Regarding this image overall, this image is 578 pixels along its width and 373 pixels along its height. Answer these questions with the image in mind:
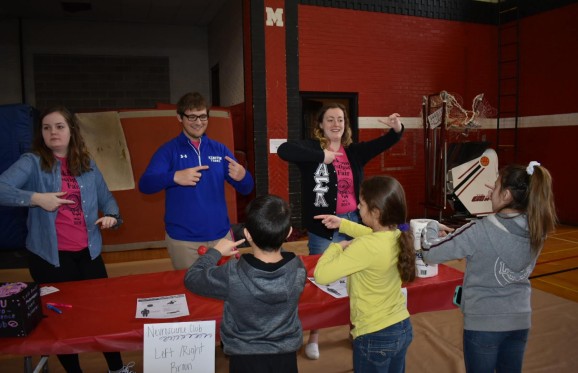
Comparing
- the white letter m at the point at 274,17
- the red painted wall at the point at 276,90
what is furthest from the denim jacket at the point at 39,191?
the white letter m at the point at 274,17

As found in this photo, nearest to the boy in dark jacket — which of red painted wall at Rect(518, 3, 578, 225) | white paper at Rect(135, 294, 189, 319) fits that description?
white paper at Rect(135, 294, 189, 319)

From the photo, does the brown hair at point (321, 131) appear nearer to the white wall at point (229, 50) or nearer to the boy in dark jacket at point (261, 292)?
the boy in dark jacket at point (261, 292)

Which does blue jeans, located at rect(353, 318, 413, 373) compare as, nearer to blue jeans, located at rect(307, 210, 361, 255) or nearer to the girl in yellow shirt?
the girl in yellow shirt

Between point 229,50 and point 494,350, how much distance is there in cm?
788

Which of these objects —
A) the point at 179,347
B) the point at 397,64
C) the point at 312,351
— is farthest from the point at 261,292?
the point at 397,64

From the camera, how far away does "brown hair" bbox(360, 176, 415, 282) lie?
171 cm

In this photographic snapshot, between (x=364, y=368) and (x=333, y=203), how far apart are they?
4.19 ft

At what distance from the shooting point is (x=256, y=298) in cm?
146

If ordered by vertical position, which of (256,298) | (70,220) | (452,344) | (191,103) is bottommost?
(452,344)

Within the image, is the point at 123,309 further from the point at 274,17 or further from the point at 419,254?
the point at 274,17

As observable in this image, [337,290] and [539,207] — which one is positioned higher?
[539,207]

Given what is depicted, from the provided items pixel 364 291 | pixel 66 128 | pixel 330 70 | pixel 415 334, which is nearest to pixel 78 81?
pixel 330 70

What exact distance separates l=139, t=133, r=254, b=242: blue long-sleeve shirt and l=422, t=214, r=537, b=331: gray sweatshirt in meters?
1.27

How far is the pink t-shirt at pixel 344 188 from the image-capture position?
2852 mm
